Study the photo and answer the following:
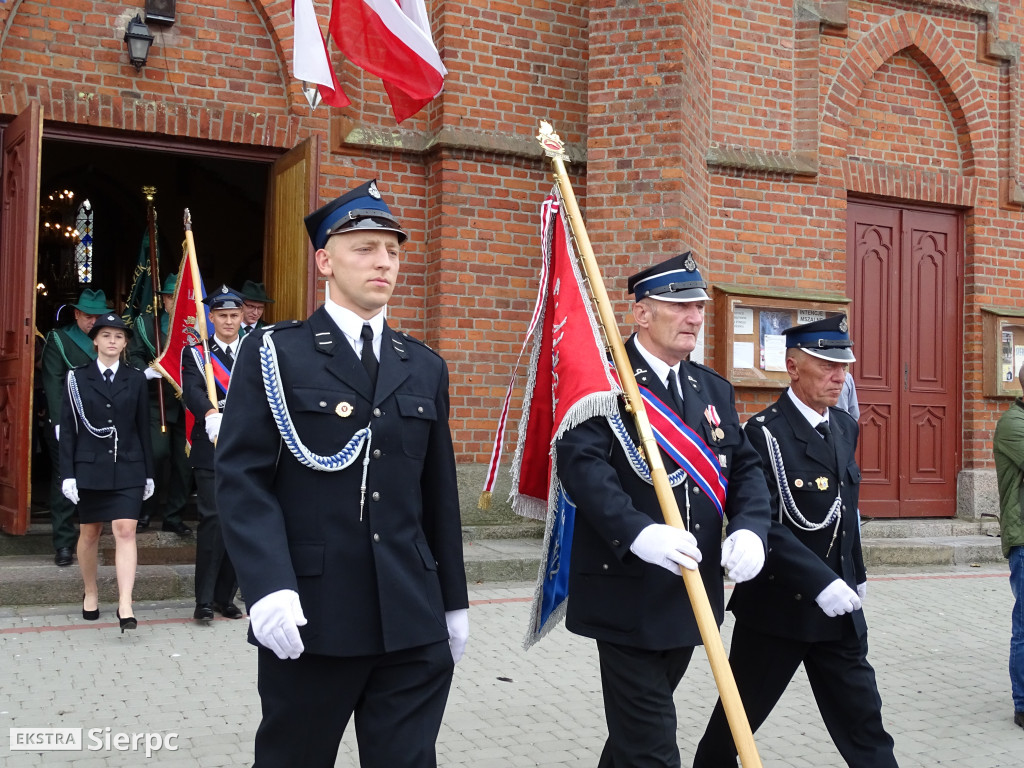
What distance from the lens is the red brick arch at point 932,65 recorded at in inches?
449

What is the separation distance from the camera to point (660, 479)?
11.8 feet

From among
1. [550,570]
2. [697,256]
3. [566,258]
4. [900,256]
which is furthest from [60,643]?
[900,256]

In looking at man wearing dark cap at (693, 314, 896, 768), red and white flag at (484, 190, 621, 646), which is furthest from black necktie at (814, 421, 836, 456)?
red and white flag at (484, 190, 621, 646)

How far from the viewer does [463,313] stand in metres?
9.81

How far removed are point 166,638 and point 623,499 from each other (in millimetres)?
4293

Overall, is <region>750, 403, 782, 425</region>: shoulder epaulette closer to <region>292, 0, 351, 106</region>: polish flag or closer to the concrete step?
the concrete step

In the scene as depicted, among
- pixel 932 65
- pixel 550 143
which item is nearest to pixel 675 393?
pixel 550 143

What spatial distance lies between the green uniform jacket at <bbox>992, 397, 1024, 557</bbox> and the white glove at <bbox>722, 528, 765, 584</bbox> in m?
2.74

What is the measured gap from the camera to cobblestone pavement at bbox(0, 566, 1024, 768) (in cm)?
495

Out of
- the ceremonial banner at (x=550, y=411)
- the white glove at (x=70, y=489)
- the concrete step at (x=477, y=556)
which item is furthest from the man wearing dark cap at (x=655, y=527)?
the concrete step at (x=477, y=556)

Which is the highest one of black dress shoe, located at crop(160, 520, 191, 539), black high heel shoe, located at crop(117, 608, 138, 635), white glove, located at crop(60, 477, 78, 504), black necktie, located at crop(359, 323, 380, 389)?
black necktie, located at crop(359, 323, 380, 389)

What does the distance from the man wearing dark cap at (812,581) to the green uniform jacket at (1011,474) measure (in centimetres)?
167

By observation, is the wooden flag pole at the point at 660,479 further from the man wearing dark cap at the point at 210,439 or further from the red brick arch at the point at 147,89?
the red brick arch at the point at 147,89

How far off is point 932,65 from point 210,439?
875 centimetres
